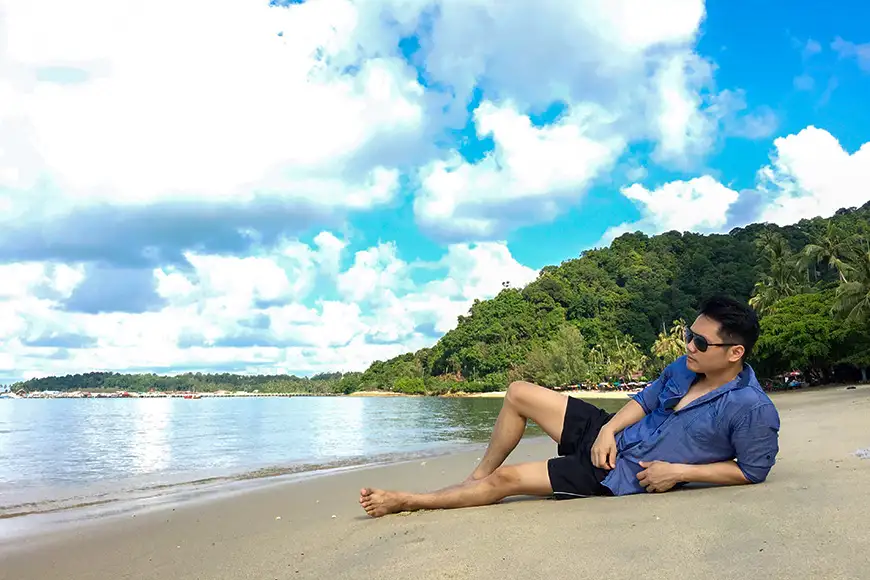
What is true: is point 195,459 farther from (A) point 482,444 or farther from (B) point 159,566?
(B) point 159,566

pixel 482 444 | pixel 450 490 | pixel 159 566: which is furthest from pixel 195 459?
pixel 450 490

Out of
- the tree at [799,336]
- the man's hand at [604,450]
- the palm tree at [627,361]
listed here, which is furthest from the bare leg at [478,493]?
the palm tree at [627,361]

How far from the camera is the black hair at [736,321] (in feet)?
11.6

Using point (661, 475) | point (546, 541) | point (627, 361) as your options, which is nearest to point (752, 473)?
point (661, 475)

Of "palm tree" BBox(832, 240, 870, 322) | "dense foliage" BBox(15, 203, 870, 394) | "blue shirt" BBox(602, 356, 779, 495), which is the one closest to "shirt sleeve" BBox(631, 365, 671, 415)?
"blue shirt" BBox(602, 356, 779, 495)

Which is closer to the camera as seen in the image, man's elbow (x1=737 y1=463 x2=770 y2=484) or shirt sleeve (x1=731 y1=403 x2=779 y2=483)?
shirt sleeve (x1=731 y1=403 x2=779 y2=483)

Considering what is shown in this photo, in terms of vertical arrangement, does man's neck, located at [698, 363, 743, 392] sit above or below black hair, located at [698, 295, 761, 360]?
below

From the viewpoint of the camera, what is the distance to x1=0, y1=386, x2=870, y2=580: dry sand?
245cm

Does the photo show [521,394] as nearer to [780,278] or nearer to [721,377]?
[721,377]

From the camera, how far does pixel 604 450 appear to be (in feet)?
12.4

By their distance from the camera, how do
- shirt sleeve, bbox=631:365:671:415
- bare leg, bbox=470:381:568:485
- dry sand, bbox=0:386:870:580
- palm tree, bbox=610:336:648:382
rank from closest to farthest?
1. dry sand, bbox=0:386:870:580
2. shirt sleeve, bbox=631:365:671:415
3. bare leg, bbox=470:381:568:485
4. palm tree, bbox=610:336:648:382

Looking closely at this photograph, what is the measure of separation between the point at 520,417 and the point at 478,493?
0.55m

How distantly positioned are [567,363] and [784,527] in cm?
9644

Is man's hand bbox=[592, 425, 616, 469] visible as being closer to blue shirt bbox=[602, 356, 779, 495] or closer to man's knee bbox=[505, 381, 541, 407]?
blue shirt bbox=[602, 356, 779, 495]
